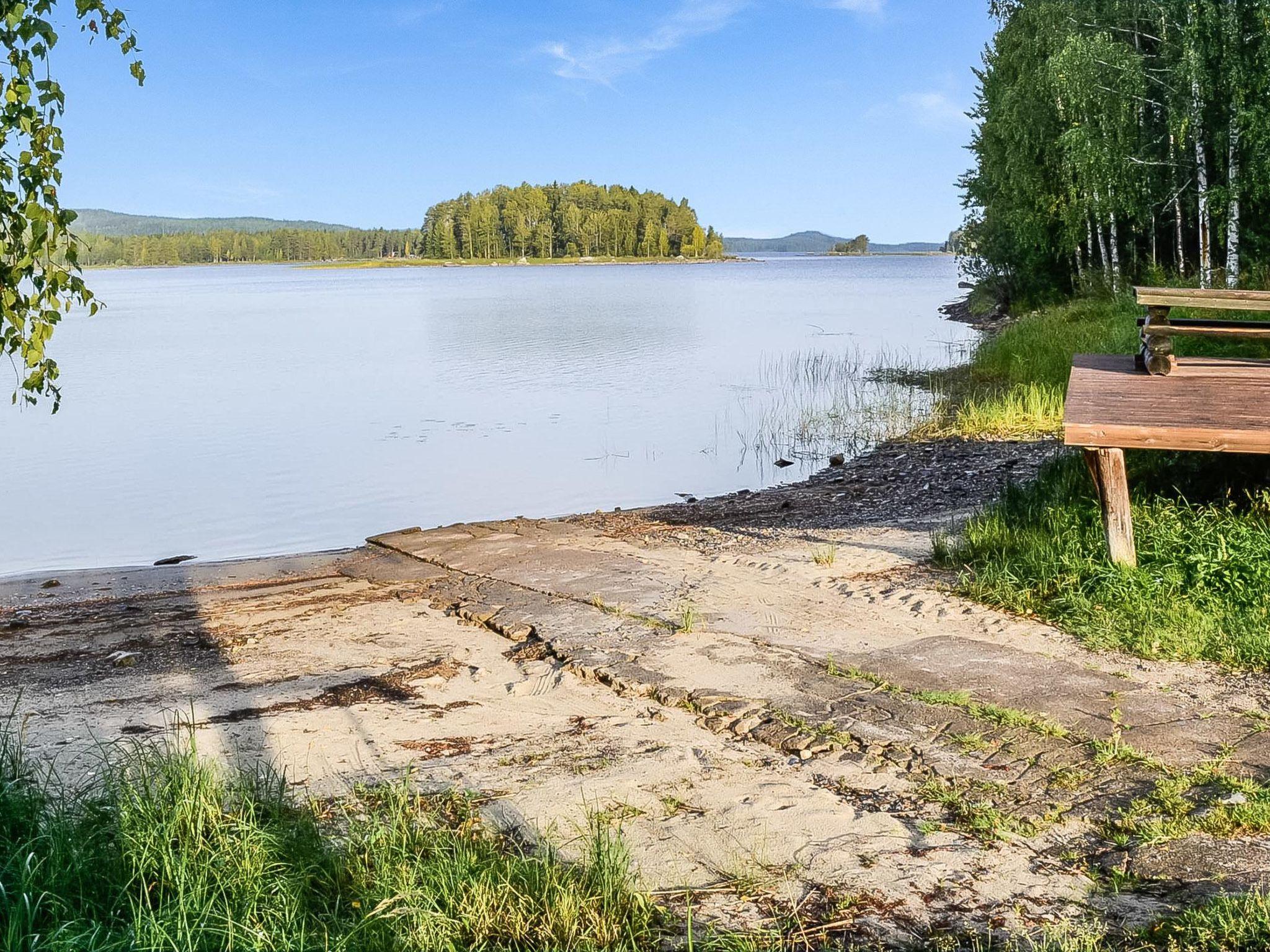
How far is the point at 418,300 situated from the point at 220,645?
66.1m

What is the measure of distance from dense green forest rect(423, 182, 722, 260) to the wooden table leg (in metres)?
178

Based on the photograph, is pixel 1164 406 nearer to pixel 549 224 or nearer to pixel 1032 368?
pixel 1032 368

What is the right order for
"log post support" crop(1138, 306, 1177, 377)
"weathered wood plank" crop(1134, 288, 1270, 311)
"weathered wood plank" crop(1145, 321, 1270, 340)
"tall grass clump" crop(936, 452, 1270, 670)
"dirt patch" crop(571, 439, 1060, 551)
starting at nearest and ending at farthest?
"tall grass clump" crop(936, 452, 1270, 670) → "weathered wood plank" crop(1134, 288, 1270, 311) → "weathered wood plank" crop(1145, 321, 1270, 340) → "log post support" crop(1138, 306, 1177, 377) → "dirt patch" crop(571, 439, 1060, 551)

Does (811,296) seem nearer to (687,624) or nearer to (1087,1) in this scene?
(1087,1)

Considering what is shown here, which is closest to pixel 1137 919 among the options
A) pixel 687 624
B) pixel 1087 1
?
pixel 687 624

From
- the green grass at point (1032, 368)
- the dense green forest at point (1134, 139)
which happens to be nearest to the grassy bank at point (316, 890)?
the green grass at point (1032, 368)

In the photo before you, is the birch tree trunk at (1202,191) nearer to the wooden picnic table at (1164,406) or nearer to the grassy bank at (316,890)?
the wooden picnic table at (1164,406)

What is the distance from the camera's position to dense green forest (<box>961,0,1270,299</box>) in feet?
69.0

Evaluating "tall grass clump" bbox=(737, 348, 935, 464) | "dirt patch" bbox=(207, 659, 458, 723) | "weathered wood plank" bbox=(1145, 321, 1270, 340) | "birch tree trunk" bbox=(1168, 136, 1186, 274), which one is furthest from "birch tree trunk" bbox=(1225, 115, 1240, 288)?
"dirt patch" bbox=(207, 659, 458, 723)

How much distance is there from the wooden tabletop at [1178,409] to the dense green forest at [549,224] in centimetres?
17771

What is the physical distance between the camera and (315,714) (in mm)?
6031

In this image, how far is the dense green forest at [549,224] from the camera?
183 meters

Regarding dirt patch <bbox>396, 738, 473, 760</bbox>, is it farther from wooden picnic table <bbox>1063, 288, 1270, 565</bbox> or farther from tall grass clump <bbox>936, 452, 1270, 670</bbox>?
wooden picnic table <bbox>1063, 288, 1270, 565</bbox>

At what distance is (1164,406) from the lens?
7332 millimetres
